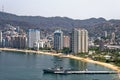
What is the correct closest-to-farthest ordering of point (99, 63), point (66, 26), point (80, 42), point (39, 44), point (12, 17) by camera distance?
point (99, 63) < point (80, 42) < point (39, 44) < point (66, 26) < point (12, 17)

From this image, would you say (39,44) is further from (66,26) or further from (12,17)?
(12,17)

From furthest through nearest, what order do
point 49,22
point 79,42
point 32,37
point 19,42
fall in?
point 49,22, point 19,42, point 32,37, point 79,42

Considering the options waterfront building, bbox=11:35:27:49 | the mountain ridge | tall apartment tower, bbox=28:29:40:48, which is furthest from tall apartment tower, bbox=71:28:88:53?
the mountain ridge

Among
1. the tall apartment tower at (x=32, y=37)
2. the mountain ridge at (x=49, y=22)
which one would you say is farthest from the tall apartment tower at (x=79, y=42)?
the mountain ridge at (x=49, y=22)

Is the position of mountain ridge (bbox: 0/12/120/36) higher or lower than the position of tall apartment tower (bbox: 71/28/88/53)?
higher

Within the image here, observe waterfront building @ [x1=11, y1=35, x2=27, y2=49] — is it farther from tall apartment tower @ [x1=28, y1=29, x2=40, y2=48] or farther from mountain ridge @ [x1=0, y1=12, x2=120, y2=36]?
mountain ridge @ [x1=0, y1=12, x2=120, y2=36]

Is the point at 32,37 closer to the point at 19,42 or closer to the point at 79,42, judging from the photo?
the point at 19,42

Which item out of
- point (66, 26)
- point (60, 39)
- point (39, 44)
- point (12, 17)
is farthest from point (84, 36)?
point (12, 17)

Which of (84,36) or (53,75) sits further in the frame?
(84,36)

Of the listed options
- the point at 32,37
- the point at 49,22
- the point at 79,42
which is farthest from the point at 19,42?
the point at 49,22
